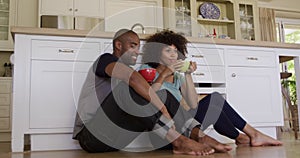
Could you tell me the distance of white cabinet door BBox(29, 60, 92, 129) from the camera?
2.06 meters

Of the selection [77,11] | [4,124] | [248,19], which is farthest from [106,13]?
[248,19]

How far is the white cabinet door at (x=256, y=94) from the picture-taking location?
248 centimetres

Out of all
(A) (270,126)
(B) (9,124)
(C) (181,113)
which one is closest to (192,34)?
(A) (270,126)

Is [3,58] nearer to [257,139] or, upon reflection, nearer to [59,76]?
[59,76]

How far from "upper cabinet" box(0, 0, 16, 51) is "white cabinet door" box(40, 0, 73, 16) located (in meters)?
0.42

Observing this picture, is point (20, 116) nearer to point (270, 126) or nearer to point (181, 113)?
point (181, 113)

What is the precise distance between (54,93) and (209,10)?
329 centimetres

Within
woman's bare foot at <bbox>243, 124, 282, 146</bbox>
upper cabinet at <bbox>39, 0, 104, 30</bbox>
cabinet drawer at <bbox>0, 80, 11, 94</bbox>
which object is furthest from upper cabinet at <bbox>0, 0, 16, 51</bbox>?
woman's bare foot at <bbox>243, 124, 282, 146</bbox>

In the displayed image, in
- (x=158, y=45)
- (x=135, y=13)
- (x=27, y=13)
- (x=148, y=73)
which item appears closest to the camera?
(x=148, y=73)

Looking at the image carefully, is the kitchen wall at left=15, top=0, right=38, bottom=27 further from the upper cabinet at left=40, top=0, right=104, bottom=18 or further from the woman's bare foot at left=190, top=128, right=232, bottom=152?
the woman's bare foot at left=190, top=128, right=232, bottom=152

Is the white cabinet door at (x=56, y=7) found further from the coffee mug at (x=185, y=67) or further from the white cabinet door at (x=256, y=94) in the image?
the coffee mug at (x=185, y=67)

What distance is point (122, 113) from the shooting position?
5.64 feet

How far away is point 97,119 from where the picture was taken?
1767 mm

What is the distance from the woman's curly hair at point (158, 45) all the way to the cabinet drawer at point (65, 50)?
324mm
